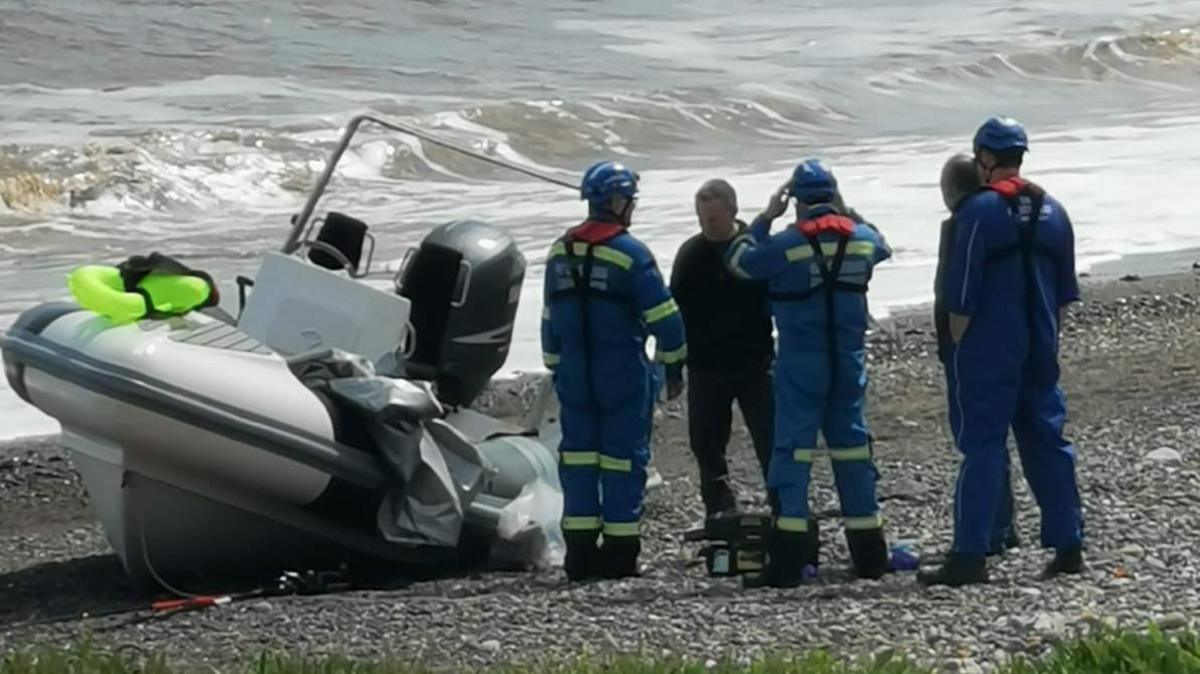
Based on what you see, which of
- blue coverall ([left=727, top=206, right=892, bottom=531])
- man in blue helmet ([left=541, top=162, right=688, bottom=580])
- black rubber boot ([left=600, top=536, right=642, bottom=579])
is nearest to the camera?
blue coverall ([left=727, top=206, right=892, bottom=531])

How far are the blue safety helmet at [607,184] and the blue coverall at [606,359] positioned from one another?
0.33 ft

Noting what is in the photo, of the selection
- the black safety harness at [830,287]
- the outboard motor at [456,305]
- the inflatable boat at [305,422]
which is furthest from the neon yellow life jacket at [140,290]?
the black safety harness at [830,287]

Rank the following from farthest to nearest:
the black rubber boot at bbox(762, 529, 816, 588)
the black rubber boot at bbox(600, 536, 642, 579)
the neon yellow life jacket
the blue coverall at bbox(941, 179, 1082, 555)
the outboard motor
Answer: the outboard motor
the black rubber boot at bbox(600, 536, 642, 579)
the neon yellow life jacket
the black rubber boot at bbox(762, 529, 816, 588)
the blue coverall at bbox(941, 179, 1082, 555)

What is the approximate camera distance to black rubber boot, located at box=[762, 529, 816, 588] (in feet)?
24.8

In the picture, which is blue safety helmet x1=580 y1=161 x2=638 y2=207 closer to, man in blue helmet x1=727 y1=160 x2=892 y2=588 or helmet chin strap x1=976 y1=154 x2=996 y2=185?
man in blue helmet x1=727 y1=160 x2=892 y2=588

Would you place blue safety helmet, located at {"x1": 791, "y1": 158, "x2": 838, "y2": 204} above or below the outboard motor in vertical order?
above

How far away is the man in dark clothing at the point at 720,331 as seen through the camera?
27.3ft

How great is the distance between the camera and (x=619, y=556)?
26.1ft

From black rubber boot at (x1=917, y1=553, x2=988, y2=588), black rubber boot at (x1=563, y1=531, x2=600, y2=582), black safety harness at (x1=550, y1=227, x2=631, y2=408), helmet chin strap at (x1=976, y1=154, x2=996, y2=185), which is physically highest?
helmet chin strap at (x1=976, y1=154, x2=996, y2=185)

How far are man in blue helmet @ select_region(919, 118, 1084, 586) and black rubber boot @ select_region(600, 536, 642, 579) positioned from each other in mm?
1119

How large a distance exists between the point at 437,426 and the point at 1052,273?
8.19 ft

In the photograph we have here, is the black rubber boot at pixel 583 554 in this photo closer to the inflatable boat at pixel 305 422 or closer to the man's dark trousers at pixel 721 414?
the inflatable boat at pixel 305 422

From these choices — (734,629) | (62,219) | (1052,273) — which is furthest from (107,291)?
(62,219)

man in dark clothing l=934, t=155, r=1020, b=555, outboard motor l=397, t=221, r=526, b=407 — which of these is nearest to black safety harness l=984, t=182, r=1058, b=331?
man in dark clothing l=934, t=155, r=1020, b=555
